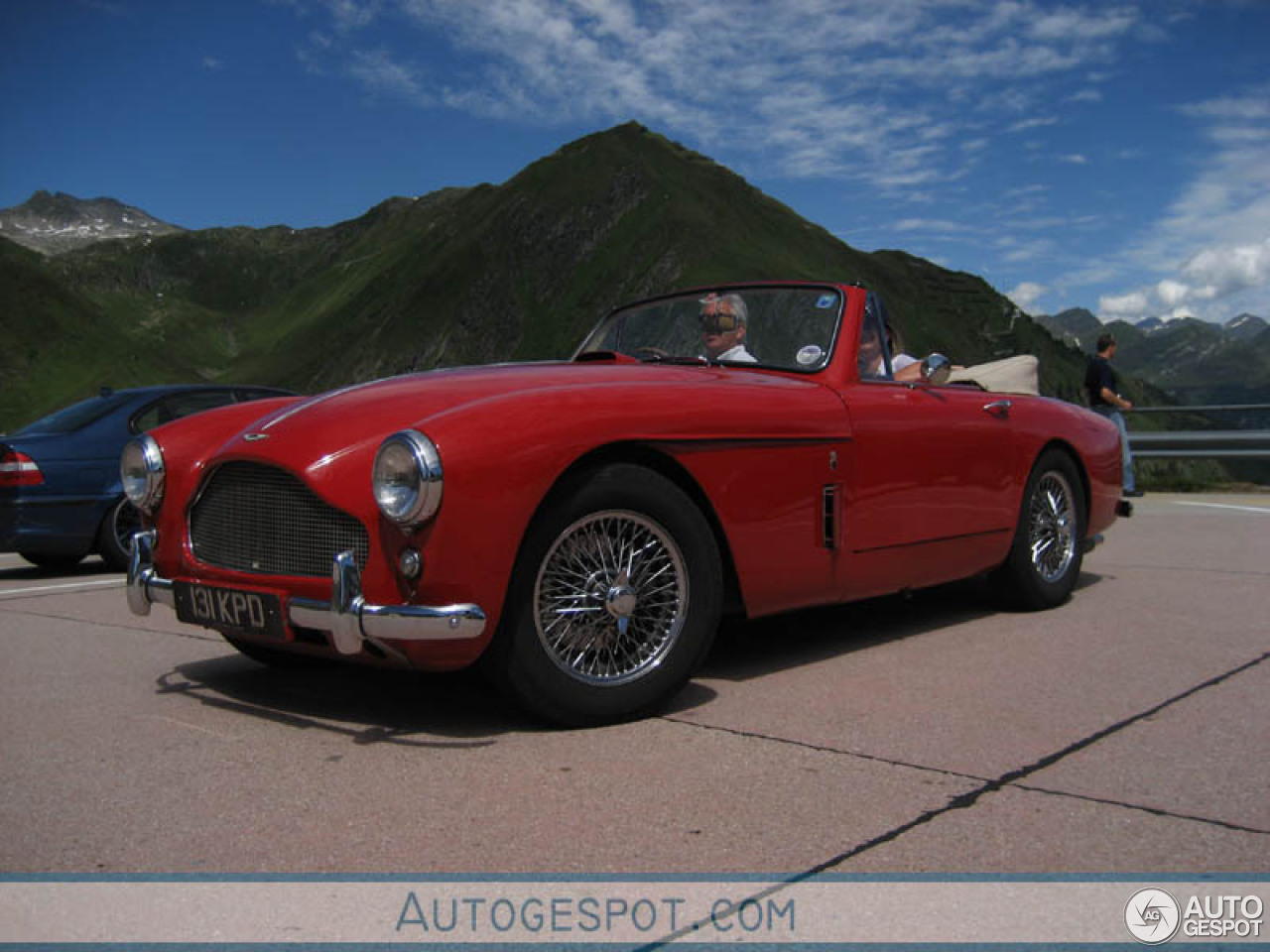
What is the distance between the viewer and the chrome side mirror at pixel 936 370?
4.54 metres

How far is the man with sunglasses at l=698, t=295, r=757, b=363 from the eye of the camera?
452cm

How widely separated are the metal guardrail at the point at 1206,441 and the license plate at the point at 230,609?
1318 centimetres

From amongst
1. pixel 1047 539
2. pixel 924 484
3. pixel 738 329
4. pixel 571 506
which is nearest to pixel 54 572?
pixel 738 329

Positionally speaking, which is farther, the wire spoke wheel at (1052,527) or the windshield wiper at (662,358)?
the wire spoke wheel at (1052,527)

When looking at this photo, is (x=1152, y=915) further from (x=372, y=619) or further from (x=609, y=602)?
(x=372, y=619)

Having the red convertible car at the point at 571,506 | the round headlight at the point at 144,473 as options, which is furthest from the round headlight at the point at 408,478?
the round headlight at the point at 144,473

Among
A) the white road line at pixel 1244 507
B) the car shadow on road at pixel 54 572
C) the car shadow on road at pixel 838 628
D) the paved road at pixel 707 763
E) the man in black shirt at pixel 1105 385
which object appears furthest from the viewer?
the man in black shirt at pixel 1105 385

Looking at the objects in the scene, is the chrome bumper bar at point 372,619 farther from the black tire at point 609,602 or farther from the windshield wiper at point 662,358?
the windshield wiper at point 662,358

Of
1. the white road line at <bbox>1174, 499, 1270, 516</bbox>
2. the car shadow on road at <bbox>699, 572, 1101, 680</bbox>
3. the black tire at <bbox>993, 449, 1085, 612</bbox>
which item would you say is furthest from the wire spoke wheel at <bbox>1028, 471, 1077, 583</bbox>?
the white road line at <bbox>1174, 499, 1270, 516</bbox>

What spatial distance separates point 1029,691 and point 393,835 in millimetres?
2161

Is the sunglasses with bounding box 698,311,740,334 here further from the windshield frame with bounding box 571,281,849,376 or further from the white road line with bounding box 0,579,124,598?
the white road line with bounding box 0,579,124,598

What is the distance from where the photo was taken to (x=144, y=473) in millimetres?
3846

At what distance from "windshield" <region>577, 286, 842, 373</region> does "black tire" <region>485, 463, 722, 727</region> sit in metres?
1.15

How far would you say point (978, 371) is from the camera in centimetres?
633
